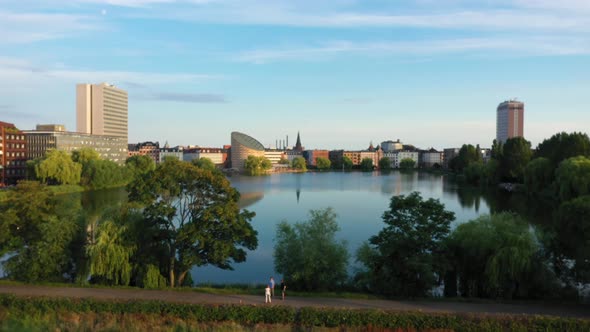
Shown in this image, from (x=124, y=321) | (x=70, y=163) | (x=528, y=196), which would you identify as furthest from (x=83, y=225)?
(x=528, y=196)

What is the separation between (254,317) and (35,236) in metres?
10.7

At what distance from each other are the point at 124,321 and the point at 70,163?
47957mm

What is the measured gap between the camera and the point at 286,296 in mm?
15305

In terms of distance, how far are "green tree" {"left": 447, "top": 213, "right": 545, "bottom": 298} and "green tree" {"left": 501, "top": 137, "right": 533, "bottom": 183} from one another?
170 ft

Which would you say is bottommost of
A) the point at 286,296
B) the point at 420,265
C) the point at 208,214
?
the point at 286,296

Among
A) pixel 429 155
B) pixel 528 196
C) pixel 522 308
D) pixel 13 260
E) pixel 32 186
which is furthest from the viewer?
pixel 429 155

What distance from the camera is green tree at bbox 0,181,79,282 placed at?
640 inches

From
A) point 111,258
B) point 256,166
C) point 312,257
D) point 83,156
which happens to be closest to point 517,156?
point 83,156

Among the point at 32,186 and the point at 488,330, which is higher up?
the point at 32,186

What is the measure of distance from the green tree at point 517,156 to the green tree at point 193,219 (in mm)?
56748

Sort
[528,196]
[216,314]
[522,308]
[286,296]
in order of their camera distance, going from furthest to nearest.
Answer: [528,196]
[286,296]
[522,308]
[216,314]

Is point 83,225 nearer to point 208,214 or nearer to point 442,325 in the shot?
point 208,214

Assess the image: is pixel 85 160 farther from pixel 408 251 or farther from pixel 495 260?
pixel 495 260

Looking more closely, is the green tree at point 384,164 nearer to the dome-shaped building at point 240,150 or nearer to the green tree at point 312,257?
the dome-shaped building at point 240,150
